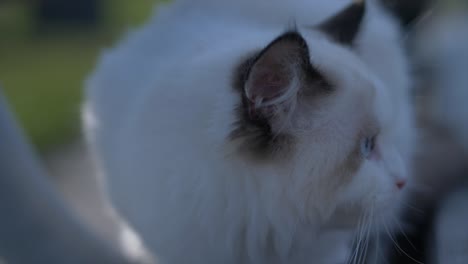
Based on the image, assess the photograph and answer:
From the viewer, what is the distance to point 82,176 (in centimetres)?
258

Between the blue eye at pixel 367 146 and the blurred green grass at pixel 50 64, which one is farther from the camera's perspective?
the blurred green grass at pixel 50 64

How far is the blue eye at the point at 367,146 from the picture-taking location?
3.51 feet

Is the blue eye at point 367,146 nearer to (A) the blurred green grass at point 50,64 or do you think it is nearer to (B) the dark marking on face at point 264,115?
(B) the dark marking on face at point 264,115

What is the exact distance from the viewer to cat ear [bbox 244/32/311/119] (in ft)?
2.83

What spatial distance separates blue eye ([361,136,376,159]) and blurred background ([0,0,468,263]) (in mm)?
697

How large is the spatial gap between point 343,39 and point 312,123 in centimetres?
28

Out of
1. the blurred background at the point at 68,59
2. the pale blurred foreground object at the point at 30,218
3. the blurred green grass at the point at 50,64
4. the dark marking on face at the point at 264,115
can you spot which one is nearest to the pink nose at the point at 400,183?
the dark marking on face at the point at 264,115

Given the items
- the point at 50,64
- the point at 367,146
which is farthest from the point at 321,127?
the point at 50,64

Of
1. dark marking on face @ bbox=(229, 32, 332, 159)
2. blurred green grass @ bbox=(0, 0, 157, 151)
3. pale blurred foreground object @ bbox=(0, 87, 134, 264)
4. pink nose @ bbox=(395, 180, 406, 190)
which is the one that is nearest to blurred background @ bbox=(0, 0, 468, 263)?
blurred green grass @ bbox=(0, 0, 157, 151)

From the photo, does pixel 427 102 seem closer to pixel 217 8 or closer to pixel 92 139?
pixel 217 8

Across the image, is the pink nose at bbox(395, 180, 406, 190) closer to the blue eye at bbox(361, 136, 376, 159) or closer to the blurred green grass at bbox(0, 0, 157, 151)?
the blue eye at bbox(361, 136, 376, 159)

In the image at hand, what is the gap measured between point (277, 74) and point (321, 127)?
0.18 meters

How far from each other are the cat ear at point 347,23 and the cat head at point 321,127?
7 cm

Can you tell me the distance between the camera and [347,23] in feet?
4.00
